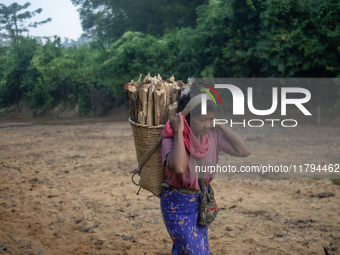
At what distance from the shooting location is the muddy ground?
3.88m

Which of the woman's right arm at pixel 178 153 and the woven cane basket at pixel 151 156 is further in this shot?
the woven cane basket at pixel 151 156

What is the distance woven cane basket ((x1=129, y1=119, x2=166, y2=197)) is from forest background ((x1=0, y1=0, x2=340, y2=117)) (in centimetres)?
1052

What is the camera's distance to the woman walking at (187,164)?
2137mm

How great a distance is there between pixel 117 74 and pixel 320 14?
1252 cm

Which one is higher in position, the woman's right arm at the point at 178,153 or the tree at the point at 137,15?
the tree at the point at 137,15

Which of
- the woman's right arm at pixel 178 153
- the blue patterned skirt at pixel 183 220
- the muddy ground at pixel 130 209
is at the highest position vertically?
the woman's right arm at pixel 178 153

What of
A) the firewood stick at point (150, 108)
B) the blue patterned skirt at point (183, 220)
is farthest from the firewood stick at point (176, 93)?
the blue patterned skirt at point (183, 220)

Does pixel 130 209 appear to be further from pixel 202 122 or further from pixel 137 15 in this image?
pixel 137 15

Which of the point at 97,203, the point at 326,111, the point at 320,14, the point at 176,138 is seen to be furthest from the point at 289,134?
the point at 176,138

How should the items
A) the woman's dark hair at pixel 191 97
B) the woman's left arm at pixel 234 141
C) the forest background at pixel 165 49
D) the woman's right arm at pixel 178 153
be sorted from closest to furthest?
1. the woman's right arm at pixel 178 153
2. the woman's dark hair at pixel 191 97
3. the woman's left arm at pixel 234 141
4. the forest background at pixel 165 49

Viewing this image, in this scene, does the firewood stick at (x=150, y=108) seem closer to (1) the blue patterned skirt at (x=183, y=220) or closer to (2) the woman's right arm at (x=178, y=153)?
(2) the woman's right arm at (x=178, y=153)

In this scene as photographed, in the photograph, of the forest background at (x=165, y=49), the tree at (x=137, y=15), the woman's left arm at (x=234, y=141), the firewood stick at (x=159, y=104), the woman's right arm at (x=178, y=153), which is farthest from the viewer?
the tree at (x=137, y=15)

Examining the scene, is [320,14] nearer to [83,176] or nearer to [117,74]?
[83,176]

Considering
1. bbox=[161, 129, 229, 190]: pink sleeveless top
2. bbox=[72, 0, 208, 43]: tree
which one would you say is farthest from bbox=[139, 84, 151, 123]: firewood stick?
bbox=[72, 0, 208, 43]: tree
